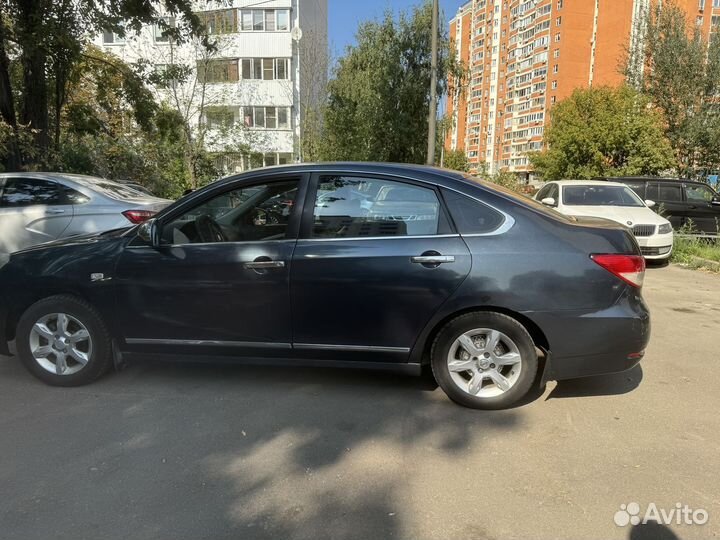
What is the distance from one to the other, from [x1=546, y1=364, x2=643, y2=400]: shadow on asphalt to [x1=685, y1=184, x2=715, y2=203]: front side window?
11.1 meters

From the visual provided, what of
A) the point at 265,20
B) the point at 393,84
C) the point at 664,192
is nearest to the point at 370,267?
the point at 664,192

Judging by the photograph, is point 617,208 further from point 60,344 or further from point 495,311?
point 60,344

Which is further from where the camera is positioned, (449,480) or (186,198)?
(186,198)

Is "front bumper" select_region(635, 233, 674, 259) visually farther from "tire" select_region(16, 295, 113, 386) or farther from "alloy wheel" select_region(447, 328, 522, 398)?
"tire" select_region(16, 295, 113, 386)

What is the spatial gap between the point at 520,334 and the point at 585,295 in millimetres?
488

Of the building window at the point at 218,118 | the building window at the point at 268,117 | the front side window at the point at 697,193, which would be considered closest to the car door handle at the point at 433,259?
the front side window at the point at 697,193

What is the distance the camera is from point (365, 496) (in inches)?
109

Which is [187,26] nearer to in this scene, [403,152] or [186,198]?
[186,198]

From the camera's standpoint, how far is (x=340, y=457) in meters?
3.14

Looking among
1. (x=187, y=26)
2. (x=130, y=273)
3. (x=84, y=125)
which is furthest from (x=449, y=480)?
(x=84, y=125)

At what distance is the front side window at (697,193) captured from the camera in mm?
13398

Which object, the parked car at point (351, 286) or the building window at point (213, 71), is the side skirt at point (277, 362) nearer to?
the parked car at point (351, 286)

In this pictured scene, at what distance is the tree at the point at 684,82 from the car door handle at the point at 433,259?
1849cm

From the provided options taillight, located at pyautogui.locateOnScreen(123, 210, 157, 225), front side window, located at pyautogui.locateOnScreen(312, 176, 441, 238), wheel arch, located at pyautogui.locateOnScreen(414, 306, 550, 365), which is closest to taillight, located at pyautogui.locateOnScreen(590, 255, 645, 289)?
wheel arch, located at pyautogui.locateOnScreen(414, 306, 550, 365)
